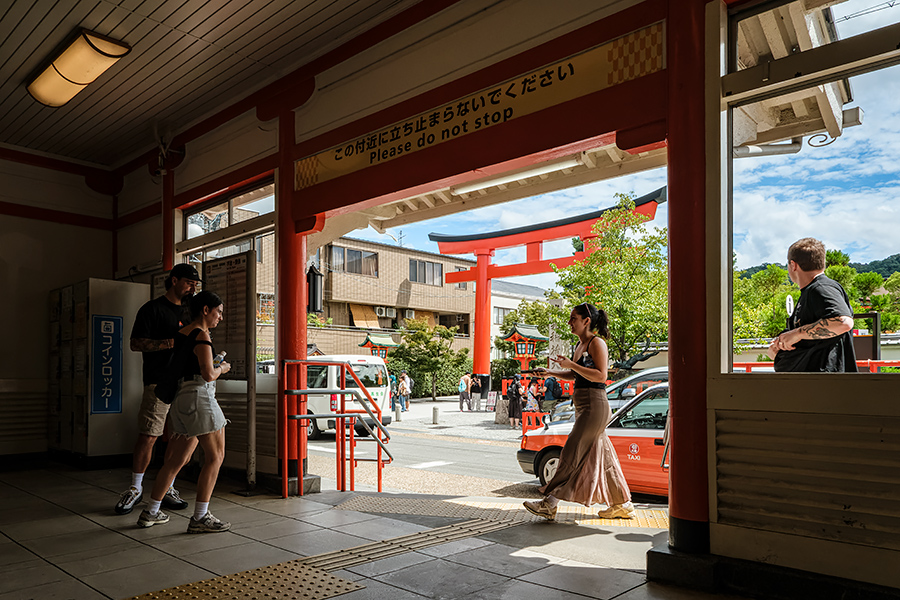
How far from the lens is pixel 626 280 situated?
15539 mm

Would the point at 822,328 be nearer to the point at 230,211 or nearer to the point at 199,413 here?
the point at 199,413

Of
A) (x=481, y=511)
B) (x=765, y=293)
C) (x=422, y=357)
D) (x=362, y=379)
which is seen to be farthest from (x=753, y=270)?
(x=422, y=357)

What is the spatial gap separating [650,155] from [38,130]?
284 inches

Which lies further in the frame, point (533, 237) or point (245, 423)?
point (533, 237)

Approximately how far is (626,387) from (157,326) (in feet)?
17.9

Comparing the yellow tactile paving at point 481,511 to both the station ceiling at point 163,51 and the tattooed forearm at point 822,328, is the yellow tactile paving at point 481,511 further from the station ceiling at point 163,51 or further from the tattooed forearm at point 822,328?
the station ceiling at point 163,51

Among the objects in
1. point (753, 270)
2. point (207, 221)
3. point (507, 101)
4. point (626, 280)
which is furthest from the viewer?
point (626, 280)

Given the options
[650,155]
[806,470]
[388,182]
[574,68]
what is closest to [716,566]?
[806,470]

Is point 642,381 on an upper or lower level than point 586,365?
lower

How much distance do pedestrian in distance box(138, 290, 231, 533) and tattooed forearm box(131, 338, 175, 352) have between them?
0.81m

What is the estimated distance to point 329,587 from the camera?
3.36 m

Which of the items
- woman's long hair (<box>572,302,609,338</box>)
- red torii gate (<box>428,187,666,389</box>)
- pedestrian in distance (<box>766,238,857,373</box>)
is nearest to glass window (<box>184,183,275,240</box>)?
woman's long hair (<box>572,302,609,338</box>)

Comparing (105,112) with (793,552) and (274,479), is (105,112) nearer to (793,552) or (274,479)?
(274,479)

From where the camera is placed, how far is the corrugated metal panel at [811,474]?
2.88m
